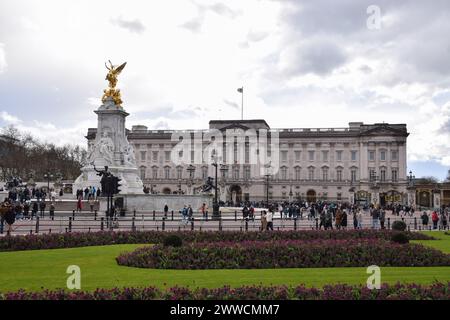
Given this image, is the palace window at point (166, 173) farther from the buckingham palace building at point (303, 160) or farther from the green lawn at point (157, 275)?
the green lawn at point (157, 275)

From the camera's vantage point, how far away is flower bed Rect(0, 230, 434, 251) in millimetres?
20938

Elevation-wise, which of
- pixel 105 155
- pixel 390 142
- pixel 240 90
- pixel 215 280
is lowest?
pixel 215 280

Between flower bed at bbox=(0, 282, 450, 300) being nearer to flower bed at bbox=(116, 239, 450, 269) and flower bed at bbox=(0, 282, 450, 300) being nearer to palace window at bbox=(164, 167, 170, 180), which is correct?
flower bed at bbox=(116, 239, 450, 269)

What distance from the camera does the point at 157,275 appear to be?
14.8m

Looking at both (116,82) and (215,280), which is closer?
(215,280)

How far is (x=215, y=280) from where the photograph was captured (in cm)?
1383

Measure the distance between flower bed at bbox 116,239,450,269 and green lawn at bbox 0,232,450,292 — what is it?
679 millimetres

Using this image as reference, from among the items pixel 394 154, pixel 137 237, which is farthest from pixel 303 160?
pixel 137 237

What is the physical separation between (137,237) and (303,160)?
9140 centimetres

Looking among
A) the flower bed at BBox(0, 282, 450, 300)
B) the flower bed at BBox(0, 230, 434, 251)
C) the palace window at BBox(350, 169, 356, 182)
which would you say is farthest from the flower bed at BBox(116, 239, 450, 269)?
the palace window at BBox(350, 169, 356, 182)
